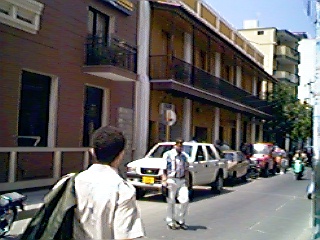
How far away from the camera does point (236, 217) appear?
10.8 m

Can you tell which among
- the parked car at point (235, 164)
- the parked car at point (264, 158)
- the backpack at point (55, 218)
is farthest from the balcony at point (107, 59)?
the backpack at point (55, 218)

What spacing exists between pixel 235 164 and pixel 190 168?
551 centimetres

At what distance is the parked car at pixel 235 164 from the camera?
61.4ft

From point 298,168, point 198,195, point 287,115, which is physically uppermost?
point 287,115

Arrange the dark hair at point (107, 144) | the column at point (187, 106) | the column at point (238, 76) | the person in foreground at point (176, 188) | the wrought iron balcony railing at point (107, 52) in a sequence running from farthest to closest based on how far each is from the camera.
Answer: the column at point (238, 76) < the column at point (187, 106) < the wrought iron balcony railing at point (107, 52) < the person in foreground at point (176, 188) < the dark hair at point (107, 144)

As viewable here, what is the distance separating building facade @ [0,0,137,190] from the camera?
12438mm

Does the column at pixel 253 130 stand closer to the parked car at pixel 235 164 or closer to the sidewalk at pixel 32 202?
the parked car at pixel 235 164

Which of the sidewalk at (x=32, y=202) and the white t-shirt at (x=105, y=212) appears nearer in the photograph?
the white t-shirt at (x=105, y=212)

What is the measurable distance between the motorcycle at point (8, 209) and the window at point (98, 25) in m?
9.03

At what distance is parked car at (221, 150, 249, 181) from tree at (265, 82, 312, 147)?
20.8 metres

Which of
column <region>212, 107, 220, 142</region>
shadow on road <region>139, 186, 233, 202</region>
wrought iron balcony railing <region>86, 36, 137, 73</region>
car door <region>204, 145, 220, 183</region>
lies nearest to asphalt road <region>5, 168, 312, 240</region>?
shadow on road <region>139, 186, 233, 202</region>

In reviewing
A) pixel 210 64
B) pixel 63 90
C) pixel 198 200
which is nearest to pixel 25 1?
pixel 63 90

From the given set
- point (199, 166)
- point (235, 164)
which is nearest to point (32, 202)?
point (199, 166)

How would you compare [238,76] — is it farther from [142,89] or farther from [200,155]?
[200,155]
